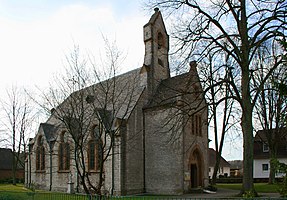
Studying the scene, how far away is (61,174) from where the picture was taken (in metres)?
33.0

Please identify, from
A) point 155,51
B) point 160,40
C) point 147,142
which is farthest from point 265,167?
point 155,51

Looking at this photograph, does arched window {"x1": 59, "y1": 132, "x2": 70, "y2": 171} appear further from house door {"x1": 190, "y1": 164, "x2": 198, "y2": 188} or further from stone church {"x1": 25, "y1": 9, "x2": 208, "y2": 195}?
house door {"x1": 190, "y1": 164, "x2": 198, "y2": 188}

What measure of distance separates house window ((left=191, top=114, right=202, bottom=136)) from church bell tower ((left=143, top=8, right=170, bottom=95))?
177 inches

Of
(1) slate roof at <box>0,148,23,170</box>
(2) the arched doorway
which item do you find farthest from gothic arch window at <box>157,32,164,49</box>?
(1) slate roof at <box>0,148,23,170</box>

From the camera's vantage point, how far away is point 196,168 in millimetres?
29969

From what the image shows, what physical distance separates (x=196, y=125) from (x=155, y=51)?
7950 millimetres

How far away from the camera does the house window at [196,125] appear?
2958 centimetres

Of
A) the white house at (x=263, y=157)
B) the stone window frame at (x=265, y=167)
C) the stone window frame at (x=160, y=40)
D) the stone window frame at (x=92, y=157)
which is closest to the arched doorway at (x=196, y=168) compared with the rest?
the stone window frame at (x=92, y=157)

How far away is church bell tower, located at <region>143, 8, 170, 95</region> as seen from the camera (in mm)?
30500

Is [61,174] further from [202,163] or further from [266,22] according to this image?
[266,22]

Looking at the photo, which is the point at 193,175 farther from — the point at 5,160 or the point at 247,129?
the point at 5,160

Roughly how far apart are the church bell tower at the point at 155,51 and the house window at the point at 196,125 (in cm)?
450

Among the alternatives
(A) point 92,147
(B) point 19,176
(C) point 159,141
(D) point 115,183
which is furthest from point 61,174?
(B) point 19,176

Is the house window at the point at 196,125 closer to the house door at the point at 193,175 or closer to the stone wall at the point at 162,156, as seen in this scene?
the stone wall at the point at 162,156
